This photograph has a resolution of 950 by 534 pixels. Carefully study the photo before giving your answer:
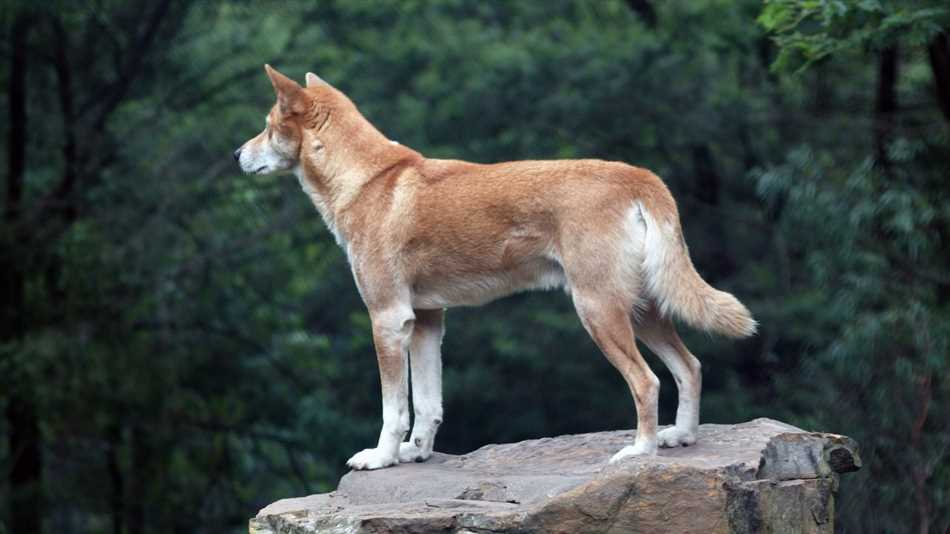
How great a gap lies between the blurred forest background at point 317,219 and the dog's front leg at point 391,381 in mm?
6972

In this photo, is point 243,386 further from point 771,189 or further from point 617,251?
point 617,251

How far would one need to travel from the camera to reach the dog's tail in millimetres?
6824

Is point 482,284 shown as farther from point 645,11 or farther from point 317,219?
point 645,11

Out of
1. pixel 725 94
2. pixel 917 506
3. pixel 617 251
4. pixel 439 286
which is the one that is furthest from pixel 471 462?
pixel 725 94

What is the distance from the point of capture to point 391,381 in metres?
7.53

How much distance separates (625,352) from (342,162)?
2.13 m

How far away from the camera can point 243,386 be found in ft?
62.5

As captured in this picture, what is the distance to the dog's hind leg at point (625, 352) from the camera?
6848 mm

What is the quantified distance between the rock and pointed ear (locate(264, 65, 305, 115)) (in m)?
2.20

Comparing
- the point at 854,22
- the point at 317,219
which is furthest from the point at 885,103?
the point at 317,219

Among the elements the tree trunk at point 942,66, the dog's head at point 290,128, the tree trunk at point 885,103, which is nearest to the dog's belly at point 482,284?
the dog's head at point 290,128

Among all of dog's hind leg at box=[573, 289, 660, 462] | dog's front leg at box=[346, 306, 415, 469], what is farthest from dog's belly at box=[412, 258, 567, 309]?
dog's hind leg at box=[573, 289, 660, 462]

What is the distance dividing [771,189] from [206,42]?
8.48 meters

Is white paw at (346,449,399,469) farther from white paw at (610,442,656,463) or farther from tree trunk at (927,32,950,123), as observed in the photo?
tree trunk at (927,32,950,123)
